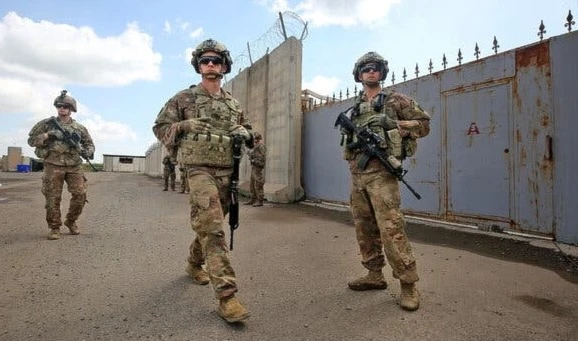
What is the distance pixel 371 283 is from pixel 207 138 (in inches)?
67.0

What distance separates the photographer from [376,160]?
289 centimetres

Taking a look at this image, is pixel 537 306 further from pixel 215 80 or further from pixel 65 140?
pixel 65 140

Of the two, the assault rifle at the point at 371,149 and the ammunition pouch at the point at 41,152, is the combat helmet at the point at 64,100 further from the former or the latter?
the assault rifle at the point at 371,149

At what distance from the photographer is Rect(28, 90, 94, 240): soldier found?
5.09m

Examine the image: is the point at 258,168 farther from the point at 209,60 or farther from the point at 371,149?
the point at 371,149

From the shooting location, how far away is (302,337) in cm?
221

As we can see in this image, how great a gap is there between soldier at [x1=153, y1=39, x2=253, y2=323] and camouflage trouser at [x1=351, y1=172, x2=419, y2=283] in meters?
0.99

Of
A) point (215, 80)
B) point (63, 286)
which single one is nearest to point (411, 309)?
point (215, 80)

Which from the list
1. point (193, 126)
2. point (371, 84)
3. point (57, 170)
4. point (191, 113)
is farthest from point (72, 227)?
point (371, 84)

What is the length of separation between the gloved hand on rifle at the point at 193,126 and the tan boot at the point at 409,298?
71.3 inches

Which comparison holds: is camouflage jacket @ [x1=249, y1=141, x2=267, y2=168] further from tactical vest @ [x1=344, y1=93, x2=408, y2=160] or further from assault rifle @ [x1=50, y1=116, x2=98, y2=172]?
tactical vest @ [x1=344, y1=93, x2=408, y2=160]

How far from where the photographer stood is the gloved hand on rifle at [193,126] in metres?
2.76

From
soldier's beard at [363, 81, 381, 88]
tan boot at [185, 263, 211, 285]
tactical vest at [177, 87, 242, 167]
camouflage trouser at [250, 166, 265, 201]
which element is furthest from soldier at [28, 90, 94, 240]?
soldier's beard at [363, 81, 381, 88]

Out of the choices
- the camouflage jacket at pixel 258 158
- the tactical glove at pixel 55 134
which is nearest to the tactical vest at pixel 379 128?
the tactical glove at pixel 55 134
